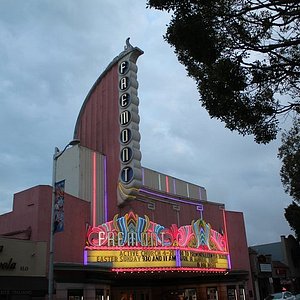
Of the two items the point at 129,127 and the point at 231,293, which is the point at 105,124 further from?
the point at 231,293

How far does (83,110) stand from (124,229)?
36.1ft

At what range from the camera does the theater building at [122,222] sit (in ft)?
73.1

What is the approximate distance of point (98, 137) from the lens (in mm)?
30219

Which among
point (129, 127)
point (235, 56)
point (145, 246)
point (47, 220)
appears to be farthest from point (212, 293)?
point (235, 56)

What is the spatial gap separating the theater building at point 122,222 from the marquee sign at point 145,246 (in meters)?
0.06

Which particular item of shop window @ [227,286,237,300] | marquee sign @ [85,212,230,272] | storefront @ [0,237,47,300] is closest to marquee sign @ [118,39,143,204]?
marquee sign @ [85,212,230,272]

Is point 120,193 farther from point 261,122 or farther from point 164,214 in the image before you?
point 261,122

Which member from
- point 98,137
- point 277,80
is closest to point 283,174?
point 98,137

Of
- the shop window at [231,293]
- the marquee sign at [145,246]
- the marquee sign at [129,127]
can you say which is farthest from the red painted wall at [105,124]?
the shop window at [231,293]

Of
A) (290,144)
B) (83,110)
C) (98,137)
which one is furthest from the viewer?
(83,110)

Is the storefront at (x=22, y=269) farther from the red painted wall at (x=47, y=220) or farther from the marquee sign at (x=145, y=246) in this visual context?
the marquee sign at (x=145, y=246)

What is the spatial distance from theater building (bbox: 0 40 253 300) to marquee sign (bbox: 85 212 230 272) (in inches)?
2.2

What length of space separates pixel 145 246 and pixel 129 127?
7.22 metres

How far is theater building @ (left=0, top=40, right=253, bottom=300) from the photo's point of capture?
73.1 feet
